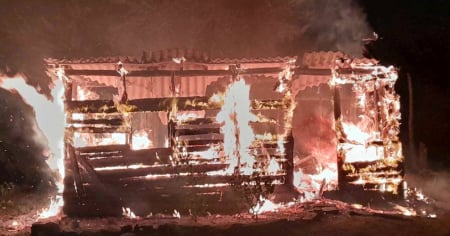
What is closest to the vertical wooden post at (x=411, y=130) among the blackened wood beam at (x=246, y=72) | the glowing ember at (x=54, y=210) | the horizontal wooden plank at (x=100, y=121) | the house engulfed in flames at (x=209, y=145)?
the house engulfed in flames at (x=209, y=145)

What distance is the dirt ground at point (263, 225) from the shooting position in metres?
9.23

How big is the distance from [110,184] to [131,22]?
Answer: 8.19 metres

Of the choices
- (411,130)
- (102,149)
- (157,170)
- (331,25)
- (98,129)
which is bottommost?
(157,170)

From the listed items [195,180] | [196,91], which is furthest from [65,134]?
[196,91]

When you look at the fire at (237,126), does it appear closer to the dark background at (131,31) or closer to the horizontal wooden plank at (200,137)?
the horizontal wooden plank at (200,137)

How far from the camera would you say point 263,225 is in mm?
9578

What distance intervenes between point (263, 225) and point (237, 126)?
3.43 meters

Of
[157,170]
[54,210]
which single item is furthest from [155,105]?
[54,210]

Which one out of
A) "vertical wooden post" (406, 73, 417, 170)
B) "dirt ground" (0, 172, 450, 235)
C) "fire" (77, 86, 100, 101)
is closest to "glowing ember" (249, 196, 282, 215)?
"dirt ground" (0, 172, 450, 235)

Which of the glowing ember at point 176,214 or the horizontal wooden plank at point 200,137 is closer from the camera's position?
the glowing ember at point 176,214

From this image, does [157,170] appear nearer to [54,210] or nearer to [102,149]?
[102,149]

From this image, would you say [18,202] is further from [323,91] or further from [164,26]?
[323,91]

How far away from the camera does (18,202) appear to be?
46.5 feet

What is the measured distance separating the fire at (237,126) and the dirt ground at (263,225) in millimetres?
1664
